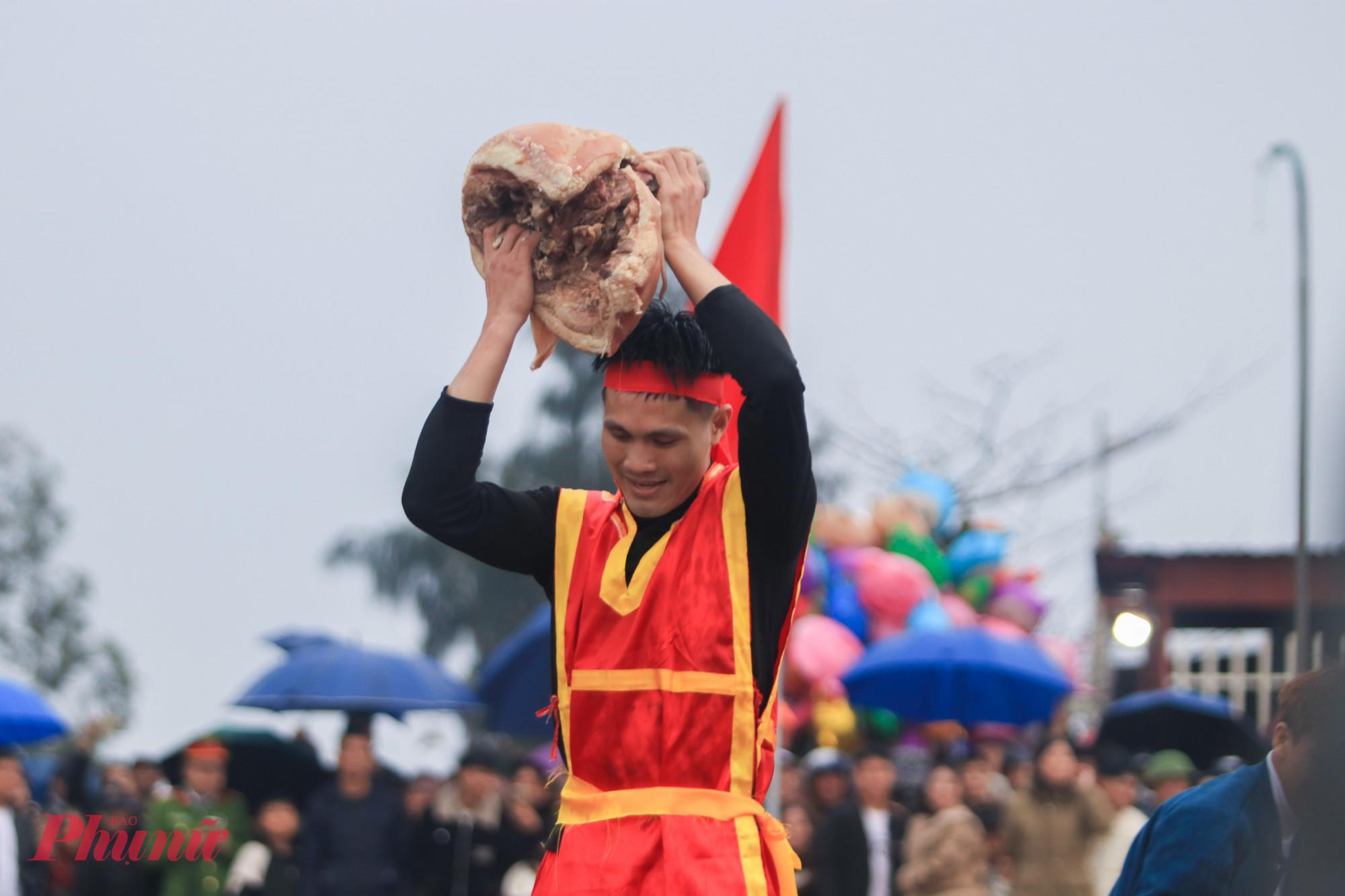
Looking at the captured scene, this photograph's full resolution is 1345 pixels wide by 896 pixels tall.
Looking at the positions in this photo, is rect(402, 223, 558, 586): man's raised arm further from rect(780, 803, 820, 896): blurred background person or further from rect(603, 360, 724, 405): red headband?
rect(780, 803, 820, 896): blurred background person

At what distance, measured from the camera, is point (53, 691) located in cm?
2727

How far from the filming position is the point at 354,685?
334 inches

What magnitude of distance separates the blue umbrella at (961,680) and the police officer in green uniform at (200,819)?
12.2 ft

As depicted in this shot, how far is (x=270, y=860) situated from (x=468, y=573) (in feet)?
62.7

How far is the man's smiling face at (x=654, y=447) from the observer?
2.54 meters

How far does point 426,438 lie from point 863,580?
28.9 ft

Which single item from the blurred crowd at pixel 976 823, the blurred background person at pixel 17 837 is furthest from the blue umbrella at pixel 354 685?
the blurred crowd at pixel 976 823

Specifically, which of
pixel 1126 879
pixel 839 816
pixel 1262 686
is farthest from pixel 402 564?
pixel 1126 879

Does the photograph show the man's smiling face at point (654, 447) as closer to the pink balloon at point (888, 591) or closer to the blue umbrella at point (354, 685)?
the blue umbrella at point (354, 685)

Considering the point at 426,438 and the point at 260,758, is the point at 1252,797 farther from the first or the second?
the point at 260,758

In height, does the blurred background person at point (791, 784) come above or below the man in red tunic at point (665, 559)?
below

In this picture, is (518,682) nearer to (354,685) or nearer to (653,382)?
(354,685)

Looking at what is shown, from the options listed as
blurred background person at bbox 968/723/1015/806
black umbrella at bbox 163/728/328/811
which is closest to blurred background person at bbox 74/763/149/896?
black umbrella at bbox 163/728/328/811
